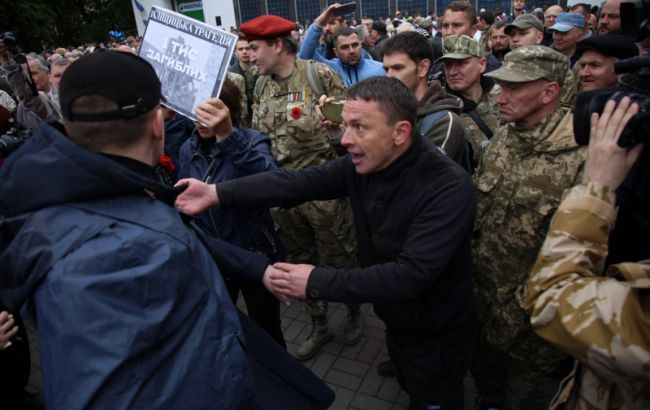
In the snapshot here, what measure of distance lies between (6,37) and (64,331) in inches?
208

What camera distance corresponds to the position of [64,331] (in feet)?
4.17

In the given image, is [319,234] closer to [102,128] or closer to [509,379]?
[509,379]

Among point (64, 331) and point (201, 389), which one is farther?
point (201, 389)

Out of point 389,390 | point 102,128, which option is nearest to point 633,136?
point 102,128

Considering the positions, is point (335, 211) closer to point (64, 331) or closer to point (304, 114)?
point (304, 114)

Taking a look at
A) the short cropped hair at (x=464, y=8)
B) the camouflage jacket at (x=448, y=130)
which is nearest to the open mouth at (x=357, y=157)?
the camouflage jacket at (x=448, y=130)

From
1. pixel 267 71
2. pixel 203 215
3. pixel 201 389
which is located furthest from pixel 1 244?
pixel 267 71

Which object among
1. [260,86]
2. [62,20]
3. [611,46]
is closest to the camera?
[611,46]

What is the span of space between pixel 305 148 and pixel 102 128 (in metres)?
2.63

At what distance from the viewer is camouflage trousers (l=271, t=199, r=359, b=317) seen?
3814 millimetres

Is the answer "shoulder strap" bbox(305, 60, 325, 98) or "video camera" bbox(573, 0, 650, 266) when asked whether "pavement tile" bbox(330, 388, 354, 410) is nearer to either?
"video camera" bbox(573, 0, 650, 266)

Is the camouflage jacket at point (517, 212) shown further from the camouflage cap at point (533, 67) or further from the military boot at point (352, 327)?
the military boot at point (352, 327)

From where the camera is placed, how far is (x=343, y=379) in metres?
3.46

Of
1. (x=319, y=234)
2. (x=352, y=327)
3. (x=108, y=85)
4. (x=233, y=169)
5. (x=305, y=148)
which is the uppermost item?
(x=108, y=85)
